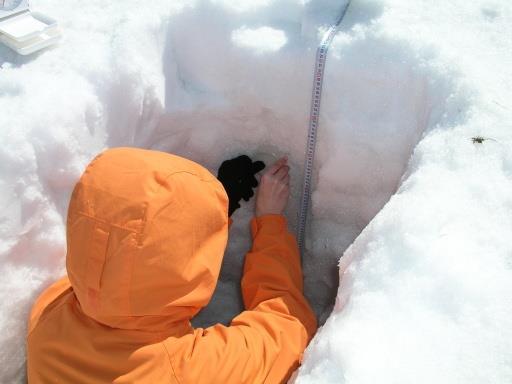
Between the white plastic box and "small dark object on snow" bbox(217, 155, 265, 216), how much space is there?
20.4 inches

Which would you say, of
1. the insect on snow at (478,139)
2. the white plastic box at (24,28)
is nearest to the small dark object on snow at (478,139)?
the insect on snow at (478,139)

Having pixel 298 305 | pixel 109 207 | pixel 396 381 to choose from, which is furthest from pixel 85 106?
pixel 396 381

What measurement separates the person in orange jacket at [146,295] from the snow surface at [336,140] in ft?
0.43

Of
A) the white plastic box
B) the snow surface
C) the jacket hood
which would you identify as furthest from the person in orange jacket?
the white plastic box

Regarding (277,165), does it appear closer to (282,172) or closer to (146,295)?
(282,172)

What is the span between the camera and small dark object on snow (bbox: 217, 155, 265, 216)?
1.36 meters

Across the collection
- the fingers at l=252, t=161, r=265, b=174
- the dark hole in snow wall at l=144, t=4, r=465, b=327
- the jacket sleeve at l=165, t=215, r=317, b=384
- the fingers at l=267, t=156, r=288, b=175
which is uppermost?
the dark hole in snow wall at l=144, t=4, r=465, b=327

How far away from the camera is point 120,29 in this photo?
4.15 feet

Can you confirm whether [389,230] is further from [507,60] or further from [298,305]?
[507,60]

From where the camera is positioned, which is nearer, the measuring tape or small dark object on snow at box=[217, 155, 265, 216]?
the measuring tape

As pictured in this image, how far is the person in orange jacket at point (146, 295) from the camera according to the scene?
32.3 inches

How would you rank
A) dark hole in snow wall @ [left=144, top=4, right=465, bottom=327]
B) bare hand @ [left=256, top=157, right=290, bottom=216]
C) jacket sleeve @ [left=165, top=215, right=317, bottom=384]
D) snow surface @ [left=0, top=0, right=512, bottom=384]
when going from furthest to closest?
bare hand @ [left=256, top=157, right=290, bottom=216], dark hole in snow wall @ [left=144, top=4, right=465, bottom=327], jacket sleeve @ [left=165, top=215, right=317, bottom=384], snow surface @ [left=0, top=0, right=512, bottom=384]

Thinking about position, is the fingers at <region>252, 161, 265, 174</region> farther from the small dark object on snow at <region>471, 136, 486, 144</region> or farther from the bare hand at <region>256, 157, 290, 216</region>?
the small dark object on snow at <region>471, 136, 486, 144</region>

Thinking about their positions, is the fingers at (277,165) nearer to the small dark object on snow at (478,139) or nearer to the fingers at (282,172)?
the fingers at (282,172)
